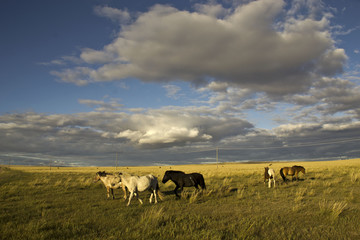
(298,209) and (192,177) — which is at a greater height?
(192,177)

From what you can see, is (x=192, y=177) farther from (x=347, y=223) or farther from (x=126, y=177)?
(x=347, y=223)

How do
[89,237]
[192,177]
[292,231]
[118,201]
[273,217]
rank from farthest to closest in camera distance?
[192,177]
[118,201]
[273,217]
[292,231]
[89,237]

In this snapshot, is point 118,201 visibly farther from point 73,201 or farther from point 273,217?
point 273,217

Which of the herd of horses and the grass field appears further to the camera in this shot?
the herd of horses

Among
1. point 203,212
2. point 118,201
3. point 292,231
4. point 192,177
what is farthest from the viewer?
point 192,177

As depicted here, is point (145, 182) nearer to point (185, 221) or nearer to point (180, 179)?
point (180, 179)

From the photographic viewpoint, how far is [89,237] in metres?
7.00

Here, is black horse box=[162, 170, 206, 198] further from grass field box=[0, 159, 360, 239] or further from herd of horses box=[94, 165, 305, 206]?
grass field box=[0, 159, 360, 239]

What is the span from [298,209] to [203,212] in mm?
4236

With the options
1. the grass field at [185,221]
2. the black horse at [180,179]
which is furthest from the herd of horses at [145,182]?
the grass field at [185,221]

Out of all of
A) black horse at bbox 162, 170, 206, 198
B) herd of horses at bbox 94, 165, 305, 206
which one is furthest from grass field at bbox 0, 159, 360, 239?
black horse at bbox 162, 170, 206, 198

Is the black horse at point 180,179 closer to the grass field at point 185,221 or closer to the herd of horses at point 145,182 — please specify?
the herd of horses at point 145,182

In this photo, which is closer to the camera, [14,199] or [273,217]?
[273,217]

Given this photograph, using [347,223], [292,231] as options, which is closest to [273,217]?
[292,231]
